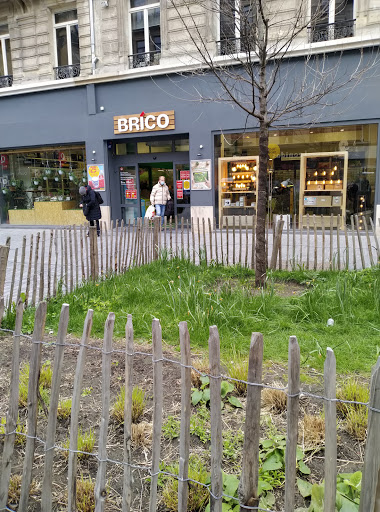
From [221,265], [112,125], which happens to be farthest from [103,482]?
[112,125]

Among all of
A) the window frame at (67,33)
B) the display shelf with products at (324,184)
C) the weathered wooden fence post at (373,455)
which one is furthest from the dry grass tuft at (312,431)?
the window frame at (67,33)

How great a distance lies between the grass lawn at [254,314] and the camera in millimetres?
4035

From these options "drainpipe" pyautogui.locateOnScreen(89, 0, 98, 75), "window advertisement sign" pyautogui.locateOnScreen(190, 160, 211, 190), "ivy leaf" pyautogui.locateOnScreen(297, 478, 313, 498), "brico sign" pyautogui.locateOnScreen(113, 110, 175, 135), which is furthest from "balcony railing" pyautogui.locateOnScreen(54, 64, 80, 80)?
"ivy leaf" pyautogui.locateOnScreen(297, 478, 313, 498)

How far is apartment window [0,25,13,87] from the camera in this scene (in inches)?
638

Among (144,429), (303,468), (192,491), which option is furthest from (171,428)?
(303,468)

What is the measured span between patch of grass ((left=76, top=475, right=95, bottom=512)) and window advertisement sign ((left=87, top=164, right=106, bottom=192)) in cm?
1359

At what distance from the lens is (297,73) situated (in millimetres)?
12148

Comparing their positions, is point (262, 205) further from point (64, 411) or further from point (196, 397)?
point (64, 411)

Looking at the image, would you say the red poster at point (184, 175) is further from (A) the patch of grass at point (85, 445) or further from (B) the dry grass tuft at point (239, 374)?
(A) the patch of grass at point (85, 445)

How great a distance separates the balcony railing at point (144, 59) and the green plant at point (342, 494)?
14050mm

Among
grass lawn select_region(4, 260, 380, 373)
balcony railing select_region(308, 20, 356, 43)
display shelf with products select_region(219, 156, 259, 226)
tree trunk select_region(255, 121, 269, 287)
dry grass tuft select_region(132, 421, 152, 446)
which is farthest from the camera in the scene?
display shelf with products select_region(219, 156, 259, 226)

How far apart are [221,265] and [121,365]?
400 cm

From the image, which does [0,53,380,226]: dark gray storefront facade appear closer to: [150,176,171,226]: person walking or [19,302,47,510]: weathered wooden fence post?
[150,176,171,226]: person walking

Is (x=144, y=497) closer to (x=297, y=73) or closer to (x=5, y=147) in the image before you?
(x=297, y=73)
